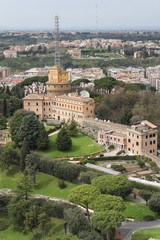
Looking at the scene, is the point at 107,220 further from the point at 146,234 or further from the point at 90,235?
the point at 146,234

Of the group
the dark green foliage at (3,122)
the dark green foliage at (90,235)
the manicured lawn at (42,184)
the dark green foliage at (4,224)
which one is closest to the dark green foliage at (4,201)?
the dark green foliage at (4,224)

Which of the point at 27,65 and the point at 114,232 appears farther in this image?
the point at 27,65

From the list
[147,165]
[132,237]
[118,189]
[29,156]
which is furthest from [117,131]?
[132,237]

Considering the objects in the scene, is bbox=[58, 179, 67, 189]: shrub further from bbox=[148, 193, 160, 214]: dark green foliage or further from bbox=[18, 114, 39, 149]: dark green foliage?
bbox=[18, 114, 39, 149]: dark green foliage

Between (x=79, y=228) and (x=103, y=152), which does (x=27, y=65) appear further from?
(x=79, y=228)

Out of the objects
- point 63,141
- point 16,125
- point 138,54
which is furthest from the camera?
point 138,54

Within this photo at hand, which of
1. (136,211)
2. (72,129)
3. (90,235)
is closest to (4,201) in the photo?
(90,235)

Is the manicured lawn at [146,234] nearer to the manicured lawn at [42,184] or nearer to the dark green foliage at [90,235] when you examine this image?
the dark green foliage at [90,235]
